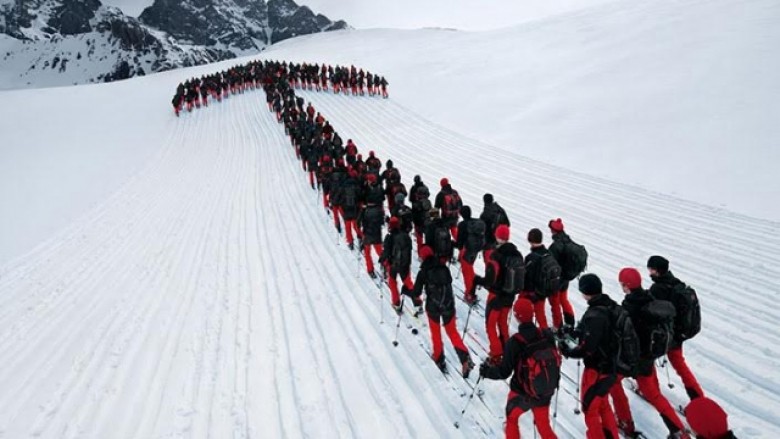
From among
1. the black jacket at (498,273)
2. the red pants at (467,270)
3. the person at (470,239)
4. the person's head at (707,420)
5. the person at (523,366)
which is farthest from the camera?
the red pants at (467,270)

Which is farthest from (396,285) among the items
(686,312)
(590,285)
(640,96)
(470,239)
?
(640,96)

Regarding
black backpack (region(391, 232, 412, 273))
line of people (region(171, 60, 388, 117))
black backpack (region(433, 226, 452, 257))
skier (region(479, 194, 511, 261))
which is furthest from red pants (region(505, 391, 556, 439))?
line of people (region(171, 60, 388, 117))

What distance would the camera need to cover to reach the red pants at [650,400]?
463 cm

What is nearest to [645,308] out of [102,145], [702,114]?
[702,114]

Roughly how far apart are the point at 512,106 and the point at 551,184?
9403 millimetres

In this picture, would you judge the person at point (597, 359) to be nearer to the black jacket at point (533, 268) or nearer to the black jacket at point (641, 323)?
the black jacket at point (641, 323)

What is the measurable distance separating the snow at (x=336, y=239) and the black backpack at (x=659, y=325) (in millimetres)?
1356

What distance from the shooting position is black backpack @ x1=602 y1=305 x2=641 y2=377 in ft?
14.3

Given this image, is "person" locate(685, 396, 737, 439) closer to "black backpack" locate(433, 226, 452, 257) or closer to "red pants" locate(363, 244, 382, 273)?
"black backpack" locate(433, 226, 452, 257)

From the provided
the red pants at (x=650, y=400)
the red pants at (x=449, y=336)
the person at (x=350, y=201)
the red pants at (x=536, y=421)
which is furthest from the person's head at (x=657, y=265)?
the person at (x=350, y=201)

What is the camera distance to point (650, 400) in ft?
15.7

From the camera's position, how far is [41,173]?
2030 cm

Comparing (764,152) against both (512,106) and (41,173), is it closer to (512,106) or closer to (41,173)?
(512,106)

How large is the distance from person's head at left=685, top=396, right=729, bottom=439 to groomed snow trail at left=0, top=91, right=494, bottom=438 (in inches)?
124
